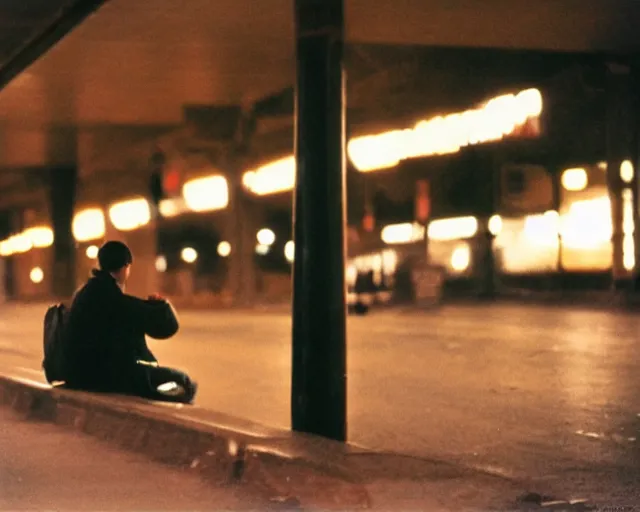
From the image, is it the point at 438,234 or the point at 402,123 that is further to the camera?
the point at 438,234

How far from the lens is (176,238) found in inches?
2398

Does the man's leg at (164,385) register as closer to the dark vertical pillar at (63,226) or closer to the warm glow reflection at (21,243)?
the dark vertical pillar at (63,226)

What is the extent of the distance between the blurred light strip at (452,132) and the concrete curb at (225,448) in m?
10.7

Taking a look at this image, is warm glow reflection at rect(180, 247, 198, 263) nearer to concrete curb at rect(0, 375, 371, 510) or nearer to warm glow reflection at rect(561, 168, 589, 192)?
warm glow reflection at rect(561, 168, 589, 192)

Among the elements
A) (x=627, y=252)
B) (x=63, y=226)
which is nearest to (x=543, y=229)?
(x=627, y=252)

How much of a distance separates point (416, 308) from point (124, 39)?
18634 millimetres

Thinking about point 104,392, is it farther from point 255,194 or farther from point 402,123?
point 255,194

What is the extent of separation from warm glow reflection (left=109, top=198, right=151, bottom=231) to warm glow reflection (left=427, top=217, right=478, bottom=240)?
11647 mm

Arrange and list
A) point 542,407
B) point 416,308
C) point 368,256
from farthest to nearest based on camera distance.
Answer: point 368,256
point 416,308
point 542,407

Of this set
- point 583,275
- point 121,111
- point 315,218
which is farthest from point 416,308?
point 315,218

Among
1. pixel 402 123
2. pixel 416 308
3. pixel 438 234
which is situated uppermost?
pixel 402 123

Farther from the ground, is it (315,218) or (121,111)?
(121,111)

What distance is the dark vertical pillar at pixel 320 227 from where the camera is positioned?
702 centimetres

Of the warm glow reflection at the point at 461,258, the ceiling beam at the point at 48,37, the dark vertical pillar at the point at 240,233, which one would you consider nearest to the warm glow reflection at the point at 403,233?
the warm glow reflection at the point at 461,258
